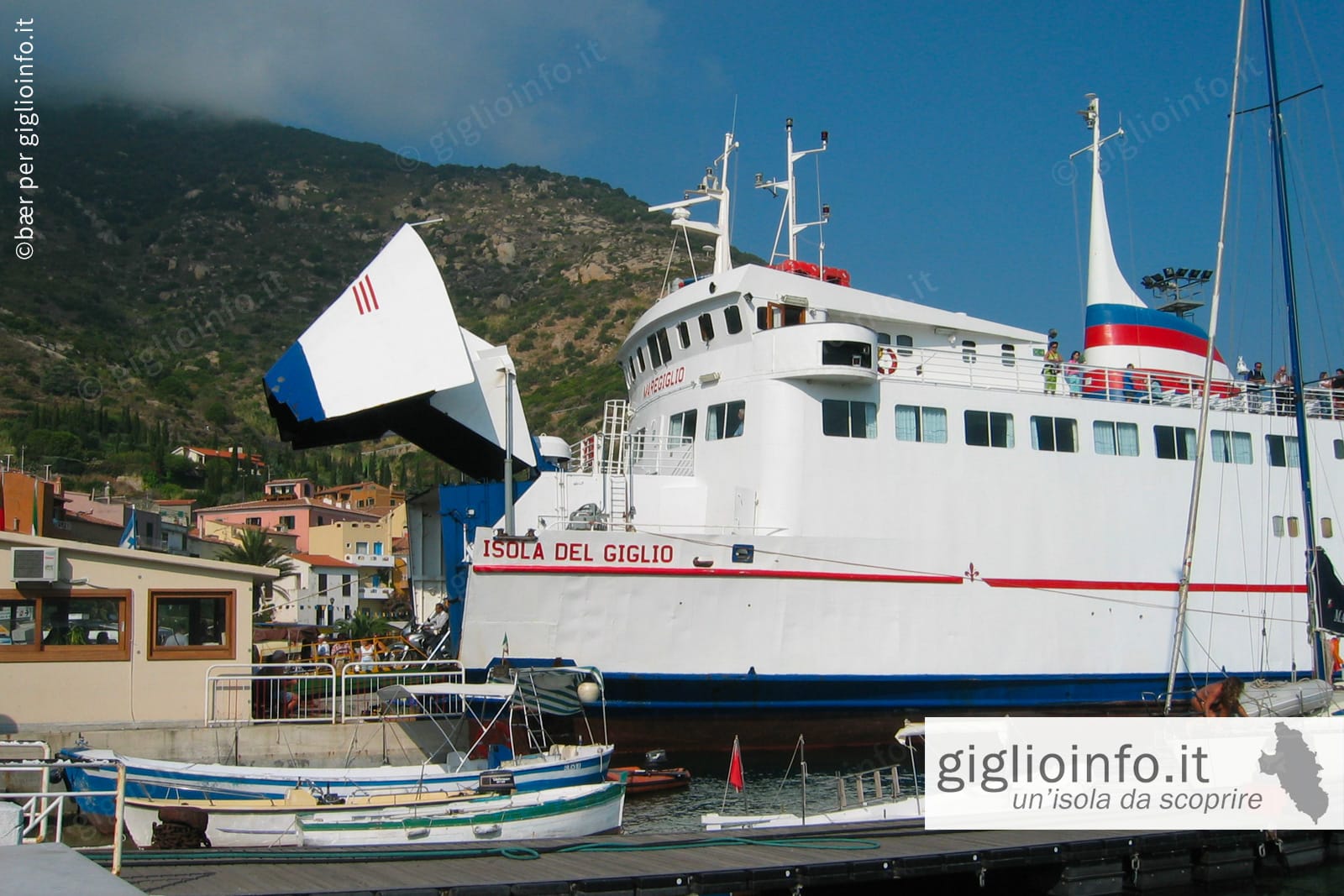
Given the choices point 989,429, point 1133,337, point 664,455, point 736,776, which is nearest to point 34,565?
point 736,776

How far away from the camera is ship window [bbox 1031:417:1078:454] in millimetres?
18469

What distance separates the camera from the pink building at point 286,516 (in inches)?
2226

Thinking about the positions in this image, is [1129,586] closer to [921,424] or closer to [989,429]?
[989,429]

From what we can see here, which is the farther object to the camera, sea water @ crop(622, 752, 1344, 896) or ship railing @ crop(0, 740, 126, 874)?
sea water @ crop(622, 752, 1344, 896)

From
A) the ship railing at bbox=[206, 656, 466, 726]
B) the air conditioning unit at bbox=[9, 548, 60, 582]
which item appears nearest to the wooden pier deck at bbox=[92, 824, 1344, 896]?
the ship railing at bbox=[206, 656, 466, 726]

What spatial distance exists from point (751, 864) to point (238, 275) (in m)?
112

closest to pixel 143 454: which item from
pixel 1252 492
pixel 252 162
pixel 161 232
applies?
pixel 161 232

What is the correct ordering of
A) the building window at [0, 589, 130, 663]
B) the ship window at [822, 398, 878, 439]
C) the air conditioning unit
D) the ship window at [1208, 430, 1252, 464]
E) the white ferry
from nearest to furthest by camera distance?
the air conditioning unit, the building window at [0, 589, 130, 663], the white ferry, the ship window at [822, 398, 878, 439], the ship window at [1208, 430, 1252, 464]

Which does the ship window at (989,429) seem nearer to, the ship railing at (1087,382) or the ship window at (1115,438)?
the ship railing at (1087,382)

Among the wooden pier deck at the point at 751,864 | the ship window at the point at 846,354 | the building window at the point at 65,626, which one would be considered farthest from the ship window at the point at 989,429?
the building window at the point at 65,626

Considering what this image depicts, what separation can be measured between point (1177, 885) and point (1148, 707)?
8.35 m

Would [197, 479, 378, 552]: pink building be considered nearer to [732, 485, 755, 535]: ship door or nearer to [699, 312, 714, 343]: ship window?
[699, 312, 714, 343]: ship window

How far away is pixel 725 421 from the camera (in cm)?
1773

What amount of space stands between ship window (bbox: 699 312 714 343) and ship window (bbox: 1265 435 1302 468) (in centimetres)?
1104
